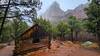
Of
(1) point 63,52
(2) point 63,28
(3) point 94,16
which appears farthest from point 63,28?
(1) point 63,52

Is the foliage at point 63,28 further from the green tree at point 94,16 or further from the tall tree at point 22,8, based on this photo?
the tall tree at point 22,8

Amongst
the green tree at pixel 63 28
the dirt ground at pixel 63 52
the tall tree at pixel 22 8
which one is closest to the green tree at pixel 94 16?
the dirt ground at pixel 63 52

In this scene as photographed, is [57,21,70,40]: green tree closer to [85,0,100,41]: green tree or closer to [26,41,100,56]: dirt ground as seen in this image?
[85,0,100,41]: green tree

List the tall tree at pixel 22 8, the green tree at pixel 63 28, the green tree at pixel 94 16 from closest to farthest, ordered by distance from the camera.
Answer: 1. the tall tree at pixel 22 8
2. the green tree at pixel 94 16
3. the green tree at pixel 63 28

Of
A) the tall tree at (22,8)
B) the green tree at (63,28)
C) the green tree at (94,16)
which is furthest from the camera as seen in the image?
the green tree at (63,28)

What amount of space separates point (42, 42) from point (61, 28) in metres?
36.7

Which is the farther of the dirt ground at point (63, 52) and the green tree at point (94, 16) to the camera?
the green tree at point (94, 16)

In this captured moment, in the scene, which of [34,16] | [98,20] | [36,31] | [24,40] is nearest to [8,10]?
[34,16]

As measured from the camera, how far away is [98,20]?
30312 millimetres

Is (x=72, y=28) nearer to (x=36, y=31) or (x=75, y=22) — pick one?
(x=75, y=22)

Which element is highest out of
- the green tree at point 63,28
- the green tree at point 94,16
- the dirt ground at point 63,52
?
the green tree at point 94,16

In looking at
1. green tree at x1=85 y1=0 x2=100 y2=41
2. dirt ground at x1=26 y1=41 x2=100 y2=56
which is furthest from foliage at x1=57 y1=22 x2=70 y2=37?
dirt ground at x1=26 y1=41 x2=100 y2=56

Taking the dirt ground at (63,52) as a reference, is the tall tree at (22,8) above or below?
above

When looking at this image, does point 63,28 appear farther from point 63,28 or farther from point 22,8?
point 22,8
